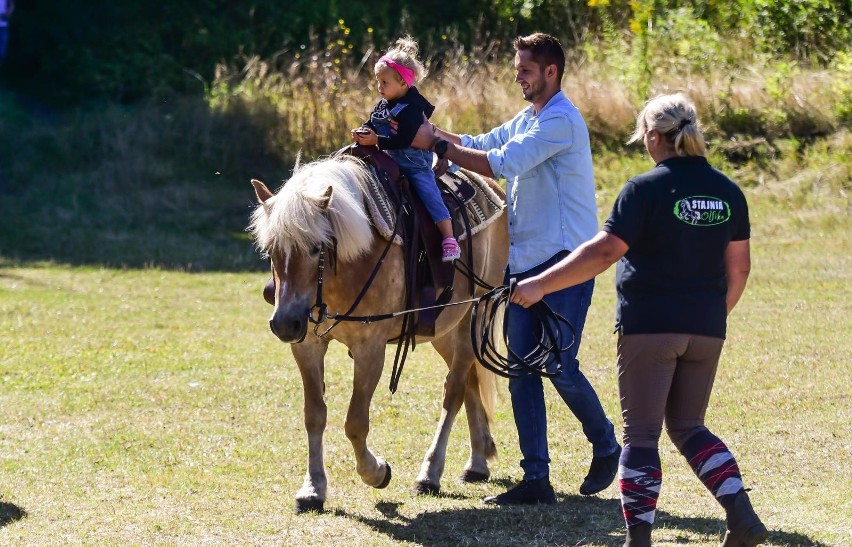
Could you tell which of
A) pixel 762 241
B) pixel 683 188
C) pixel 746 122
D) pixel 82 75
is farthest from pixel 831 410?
pixel 82 75

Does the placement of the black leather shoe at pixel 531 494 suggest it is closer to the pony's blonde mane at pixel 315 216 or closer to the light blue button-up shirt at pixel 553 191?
the light blue button-up shirt at pixel 553 191

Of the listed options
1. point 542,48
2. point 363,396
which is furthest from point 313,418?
point 542,48

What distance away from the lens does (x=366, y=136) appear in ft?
20.0

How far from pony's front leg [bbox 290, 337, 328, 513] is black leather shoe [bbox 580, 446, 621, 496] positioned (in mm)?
1307

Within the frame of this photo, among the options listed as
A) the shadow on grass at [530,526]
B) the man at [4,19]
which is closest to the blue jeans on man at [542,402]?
the shadow on grass at [530,526]

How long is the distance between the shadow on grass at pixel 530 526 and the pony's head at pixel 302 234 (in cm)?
107

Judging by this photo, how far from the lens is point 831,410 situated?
788 cm

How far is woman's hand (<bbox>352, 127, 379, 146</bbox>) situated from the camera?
20.0 feet

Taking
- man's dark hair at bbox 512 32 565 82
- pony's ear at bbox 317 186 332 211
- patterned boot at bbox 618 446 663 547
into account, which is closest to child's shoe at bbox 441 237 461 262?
pony's ear at bbox 317 186 332 211

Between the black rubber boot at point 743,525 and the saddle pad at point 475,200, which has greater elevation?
the saddle pad at point 475,200

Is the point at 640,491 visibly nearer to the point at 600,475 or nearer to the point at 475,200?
the point at 600,475

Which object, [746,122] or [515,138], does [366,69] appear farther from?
[515,138]

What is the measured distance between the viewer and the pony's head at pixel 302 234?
5484 mm

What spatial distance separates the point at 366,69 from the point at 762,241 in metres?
7.23
